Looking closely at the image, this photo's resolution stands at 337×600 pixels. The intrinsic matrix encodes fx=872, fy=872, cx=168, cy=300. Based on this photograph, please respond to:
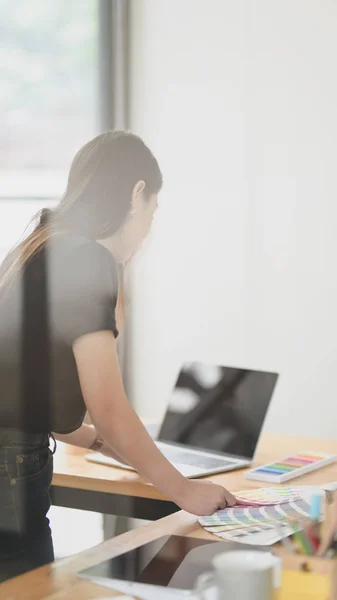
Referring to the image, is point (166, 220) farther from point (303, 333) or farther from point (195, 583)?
point (195, 583)

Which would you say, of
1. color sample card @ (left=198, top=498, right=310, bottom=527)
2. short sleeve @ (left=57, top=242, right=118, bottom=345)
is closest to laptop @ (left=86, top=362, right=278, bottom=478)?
color sample card @ (left=198, top=498, right=310, bottom=527)

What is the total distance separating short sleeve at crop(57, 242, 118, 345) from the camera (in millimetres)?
1383

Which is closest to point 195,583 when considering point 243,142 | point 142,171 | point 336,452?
point 142,171

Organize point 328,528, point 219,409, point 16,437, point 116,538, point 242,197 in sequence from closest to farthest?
point 328,528 → point 116,538 → point 16,437 → point 219,409 → point 242,197

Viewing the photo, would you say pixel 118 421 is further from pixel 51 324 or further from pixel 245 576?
pixel 245 576

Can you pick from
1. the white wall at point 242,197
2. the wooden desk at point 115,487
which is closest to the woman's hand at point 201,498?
the wooden desk at point 115,487

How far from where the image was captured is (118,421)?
1.40 m

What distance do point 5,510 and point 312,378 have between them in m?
1.97

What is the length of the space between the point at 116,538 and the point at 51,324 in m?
0.36

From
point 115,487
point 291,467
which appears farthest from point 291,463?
point 115,487

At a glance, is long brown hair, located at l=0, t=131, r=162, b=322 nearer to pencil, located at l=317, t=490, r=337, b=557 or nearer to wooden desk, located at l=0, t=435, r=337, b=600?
wooden desk, located at l=0, t=435, r=337, b=600

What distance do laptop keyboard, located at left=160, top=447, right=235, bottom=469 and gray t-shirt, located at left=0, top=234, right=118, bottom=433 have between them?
16.8 inches

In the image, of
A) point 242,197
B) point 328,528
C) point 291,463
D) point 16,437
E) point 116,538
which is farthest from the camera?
point 242,197

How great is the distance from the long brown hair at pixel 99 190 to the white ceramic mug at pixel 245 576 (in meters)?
0.69
